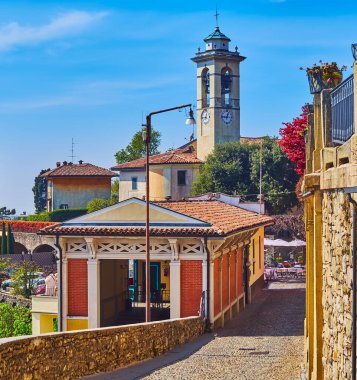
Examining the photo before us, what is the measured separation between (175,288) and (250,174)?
155 ft

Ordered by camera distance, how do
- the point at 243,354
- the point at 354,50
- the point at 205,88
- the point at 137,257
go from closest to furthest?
the point at 354,50, the point at 243,354, the point at 137,257, the point at 205,88

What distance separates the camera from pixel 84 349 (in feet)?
55.1

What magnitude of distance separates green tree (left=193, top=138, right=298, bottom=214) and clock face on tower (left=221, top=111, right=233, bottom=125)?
415 inches

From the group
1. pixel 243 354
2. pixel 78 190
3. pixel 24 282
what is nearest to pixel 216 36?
pixel 78 190

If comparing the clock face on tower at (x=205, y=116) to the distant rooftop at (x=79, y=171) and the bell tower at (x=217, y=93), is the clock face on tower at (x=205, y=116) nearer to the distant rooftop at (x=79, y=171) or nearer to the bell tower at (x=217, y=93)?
the bell tower at (x=217, y=93)

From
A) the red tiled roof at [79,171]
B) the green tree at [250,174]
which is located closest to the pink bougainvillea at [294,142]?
the green tree at [250,174]

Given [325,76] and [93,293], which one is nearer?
[325,76]

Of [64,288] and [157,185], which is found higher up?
[157,185]

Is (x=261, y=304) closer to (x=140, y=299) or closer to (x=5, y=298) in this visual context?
(x=140, y=299)

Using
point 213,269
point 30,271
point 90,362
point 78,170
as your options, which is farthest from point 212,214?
point 78,170

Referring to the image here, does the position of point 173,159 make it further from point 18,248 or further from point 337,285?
point 337,285

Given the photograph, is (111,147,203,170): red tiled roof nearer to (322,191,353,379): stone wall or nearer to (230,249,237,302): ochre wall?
(230,249,237,302): ochre wall

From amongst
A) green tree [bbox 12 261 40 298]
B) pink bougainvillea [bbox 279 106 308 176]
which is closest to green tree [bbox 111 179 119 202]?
green tree [bbox 12 261 40 298]

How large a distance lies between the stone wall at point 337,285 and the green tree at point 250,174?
57.3m
